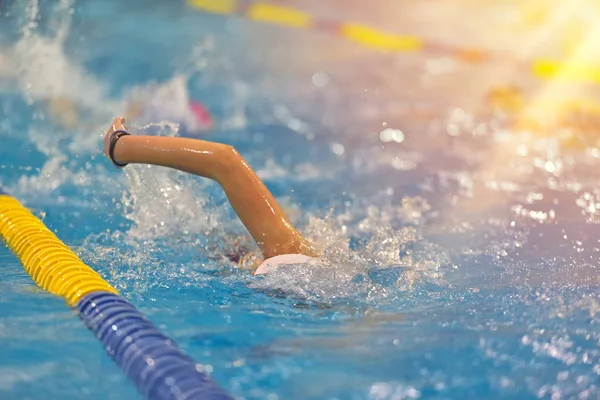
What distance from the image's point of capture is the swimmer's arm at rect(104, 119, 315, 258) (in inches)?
101

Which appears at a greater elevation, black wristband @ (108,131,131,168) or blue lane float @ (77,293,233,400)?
black wristband @ (108,131,131,168)

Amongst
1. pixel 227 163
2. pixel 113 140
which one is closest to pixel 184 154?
pixel 227 163

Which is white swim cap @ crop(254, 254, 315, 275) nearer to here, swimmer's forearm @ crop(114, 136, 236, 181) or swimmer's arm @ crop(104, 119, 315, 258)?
swimmer's arm @ crop(104, 119, 315, 258)

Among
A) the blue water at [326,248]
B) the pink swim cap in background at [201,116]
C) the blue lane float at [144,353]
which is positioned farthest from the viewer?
the pink swim cap in background at [201,116]

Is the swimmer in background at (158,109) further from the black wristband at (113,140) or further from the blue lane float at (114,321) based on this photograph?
the black wristband at (113,140)

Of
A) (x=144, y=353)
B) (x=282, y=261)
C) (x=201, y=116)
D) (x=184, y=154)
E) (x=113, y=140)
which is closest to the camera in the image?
(x=144, y=353)

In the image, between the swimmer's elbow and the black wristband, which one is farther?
the black wristband

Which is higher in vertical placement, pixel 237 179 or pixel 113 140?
pixel 113 140

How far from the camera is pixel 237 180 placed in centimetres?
257

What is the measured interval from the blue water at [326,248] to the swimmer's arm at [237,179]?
0.16 m

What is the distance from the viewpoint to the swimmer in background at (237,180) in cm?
258

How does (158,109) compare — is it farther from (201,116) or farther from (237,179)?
(237,179)

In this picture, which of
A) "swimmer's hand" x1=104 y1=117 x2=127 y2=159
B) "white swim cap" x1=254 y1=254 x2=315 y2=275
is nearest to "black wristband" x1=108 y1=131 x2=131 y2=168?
"swimmer's hand" x1=104 y1=117 x2=127 y2=159

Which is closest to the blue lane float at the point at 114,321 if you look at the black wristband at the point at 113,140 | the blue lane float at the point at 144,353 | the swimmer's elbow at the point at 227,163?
the blue lane float at the point at 144,353
